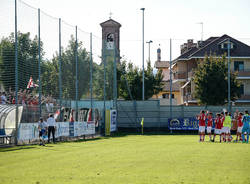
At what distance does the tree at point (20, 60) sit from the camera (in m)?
24.4

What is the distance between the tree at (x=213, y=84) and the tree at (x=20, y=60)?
1369 inches

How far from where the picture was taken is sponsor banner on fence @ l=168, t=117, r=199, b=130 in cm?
4731

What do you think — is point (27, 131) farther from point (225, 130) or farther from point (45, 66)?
point (225, 130)

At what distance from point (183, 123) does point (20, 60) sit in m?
25.7

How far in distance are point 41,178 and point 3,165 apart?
150 inches

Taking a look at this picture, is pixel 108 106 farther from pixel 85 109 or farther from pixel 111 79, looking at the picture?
pixel 85 109

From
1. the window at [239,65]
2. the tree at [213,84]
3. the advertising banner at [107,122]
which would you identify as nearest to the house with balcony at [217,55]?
the window at [239,65]

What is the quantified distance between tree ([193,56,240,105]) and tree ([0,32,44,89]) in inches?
1369

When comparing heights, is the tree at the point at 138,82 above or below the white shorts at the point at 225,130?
above

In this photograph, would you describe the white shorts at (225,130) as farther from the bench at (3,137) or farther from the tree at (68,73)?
the bench at (3,137)

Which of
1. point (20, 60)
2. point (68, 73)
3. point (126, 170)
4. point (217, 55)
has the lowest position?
point (126, 170)

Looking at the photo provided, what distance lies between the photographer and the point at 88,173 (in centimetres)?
1239

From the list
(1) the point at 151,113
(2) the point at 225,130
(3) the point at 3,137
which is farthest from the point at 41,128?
(1) the point at 151,113

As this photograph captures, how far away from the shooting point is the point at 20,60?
83.1 ft
